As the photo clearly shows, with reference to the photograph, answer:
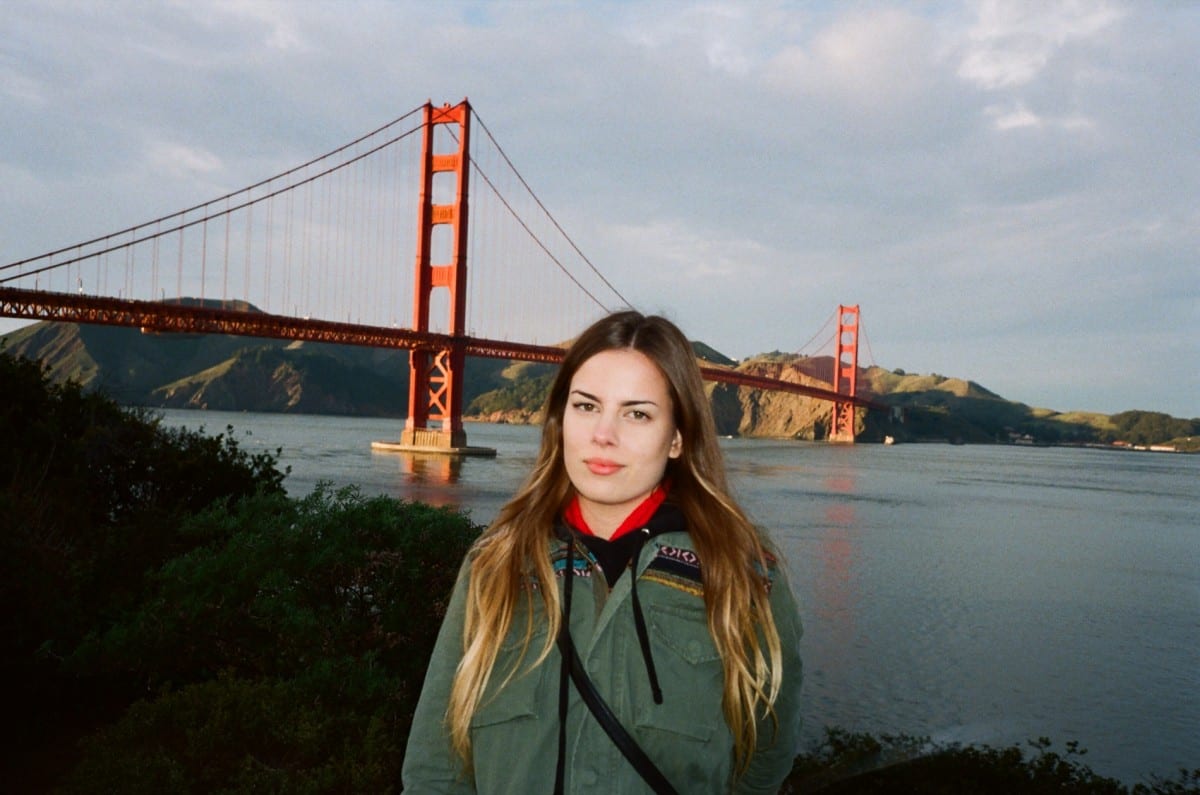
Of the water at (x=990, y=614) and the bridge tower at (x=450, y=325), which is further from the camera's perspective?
the bridge tower at (x=450, y=325)

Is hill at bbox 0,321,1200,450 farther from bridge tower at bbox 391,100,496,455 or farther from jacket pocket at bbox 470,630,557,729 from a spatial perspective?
jacket pocket at bbox 470,630,557,729

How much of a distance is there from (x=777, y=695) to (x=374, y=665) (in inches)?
97.1

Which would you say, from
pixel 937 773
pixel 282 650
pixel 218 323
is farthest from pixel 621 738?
pixel 218 323

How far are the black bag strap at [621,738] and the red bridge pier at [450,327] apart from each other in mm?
41473

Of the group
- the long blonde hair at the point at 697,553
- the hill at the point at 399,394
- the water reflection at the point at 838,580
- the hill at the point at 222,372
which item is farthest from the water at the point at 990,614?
the hill at the point at 222,372

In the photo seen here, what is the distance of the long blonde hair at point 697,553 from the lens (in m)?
1.73

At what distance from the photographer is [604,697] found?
166 cm

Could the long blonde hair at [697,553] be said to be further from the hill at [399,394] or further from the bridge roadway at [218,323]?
the hill at [399,394]

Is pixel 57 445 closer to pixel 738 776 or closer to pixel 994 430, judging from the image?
pixel 738 776

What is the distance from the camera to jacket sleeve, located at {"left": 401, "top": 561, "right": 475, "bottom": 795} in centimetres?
176

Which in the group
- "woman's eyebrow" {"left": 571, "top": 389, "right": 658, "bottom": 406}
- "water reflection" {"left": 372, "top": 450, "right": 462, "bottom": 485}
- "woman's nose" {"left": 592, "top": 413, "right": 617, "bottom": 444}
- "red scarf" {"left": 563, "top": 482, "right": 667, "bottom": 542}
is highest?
"woman's eyebrow" {"left": 571, "top": 389, "right": 658, "bottom": 406}

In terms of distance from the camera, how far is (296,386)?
428 feet

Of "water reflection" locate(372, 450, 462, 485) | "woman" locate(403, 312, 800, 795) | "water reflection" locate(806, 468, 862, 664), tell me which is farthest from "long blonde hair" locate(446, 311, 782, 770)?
"water reflection" locate(372, 450, 462, 485)

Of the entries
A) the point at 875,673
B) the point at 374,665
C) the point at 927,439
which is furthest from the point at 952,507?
the point at 927,439
